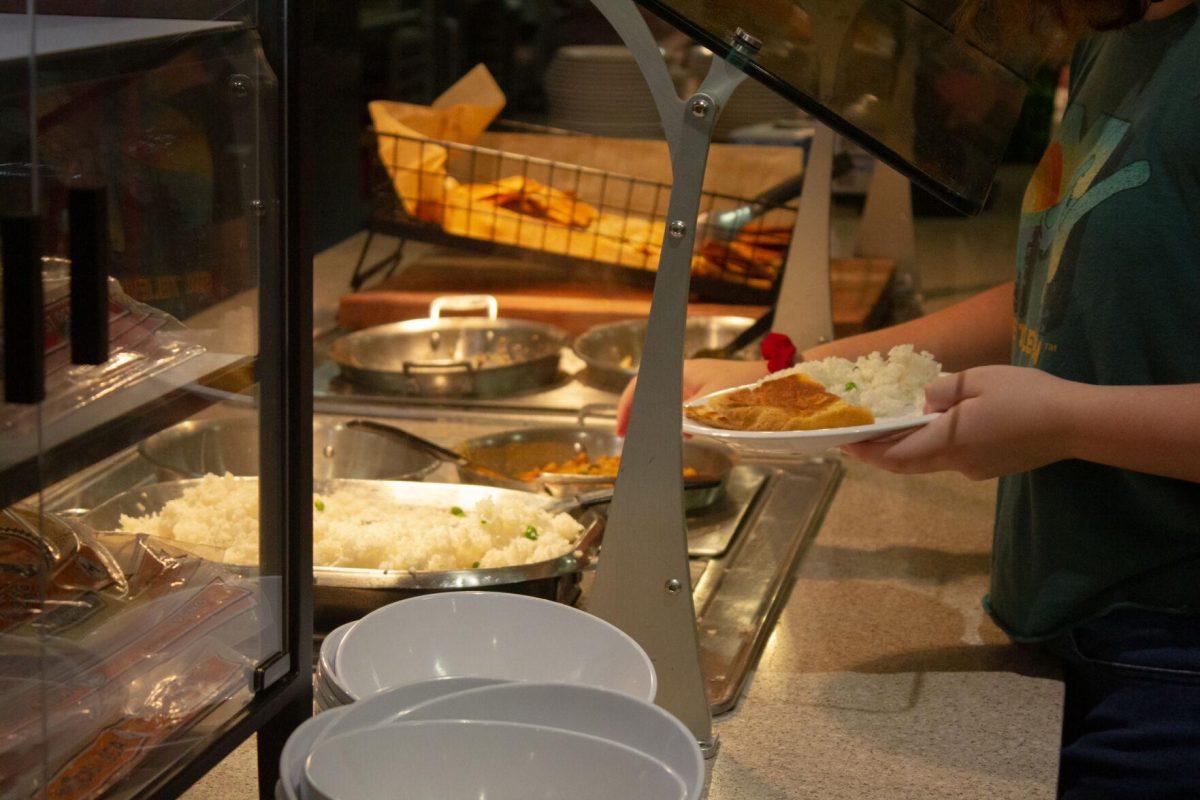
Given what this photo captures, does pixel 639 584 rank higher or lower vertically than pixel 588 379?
higher

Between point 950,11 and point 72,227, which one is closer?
point 72,227

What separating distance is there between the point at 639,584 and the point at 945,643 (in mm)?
366

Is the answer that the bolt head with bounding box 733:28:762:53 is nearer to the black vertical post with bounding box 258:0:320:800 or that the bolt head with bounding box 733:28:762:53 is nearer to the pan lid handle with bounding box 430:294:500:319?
the black vertical post with bounding box 258:0:320:800

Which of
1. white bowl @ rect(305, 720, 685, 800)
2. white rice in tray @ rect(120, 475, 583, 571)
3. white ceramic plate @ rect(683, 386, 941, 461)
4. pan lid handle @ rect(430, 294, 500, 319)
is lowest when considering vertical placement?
pan lid handle @ rect(430, 294, 500, 319)

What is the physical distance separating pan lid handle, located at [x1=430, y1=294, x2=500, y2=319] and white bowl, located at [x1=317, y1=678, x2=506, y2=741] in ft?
4.32

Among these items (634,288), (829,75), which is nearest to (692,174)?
(829,75)

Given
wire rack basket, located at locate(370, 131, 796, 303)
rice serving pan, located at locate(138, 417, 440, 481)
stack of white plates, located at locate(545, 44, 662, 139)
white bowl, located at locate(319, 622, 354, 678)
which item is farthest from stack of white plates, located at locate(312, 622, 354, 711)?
stack of white plates, located at locate(545, 44, 662, 139)

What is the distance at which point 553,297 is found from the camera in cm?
206

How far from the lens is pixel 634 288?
6.71 feet

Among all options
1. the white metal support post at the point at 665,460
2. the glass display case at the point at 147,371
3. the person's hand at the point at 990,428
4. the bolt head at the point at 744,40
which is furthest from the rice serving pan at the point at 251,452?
the person's hand at the point at 990,428

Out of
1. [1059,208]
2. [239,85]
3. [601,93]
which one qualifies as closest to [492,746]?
[239,85]

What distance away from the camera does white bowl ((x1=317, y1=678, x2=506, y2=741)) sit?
0.61 m

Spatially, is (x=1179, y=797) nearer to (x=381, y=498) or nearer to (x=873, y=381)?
(x=873, y=381)

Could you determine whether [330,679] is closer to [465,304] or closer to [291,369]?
[291,369]
